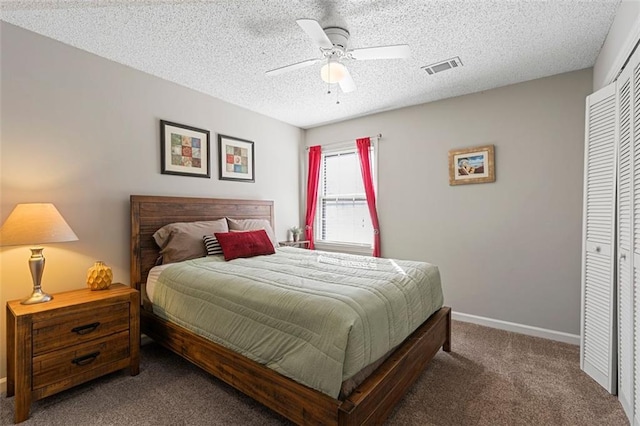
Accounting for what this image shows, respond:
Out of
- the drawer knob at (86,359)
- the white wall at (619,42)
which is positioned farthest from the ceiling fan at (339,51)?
the drawer knob at (86,359)

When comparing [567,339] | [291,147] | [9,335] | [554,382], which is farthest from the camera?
[291,147]

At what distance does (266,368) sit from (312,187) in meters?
3.28

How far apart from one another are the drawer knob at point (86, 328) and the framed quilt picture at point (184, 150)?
1.57 metres

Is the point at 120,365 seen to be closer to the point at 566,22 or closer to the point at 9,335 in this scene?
the point at 9,335

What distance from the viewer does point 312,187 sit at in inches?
185

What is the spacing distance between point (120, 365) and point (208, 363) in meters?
0.75

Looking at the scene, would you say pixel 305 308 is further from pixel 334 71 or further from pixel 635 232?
pixel 635 232

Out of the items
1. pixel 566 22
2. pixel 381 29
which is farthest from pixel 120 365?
pixel 566 22

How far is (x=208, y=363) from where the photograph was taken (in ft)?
6.73

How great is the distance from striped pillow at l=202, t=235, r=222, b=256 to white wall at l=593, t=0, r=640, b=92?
341cm

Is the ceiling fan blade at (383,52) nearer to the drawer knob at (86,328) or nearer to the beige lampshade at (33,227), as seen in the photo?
the beige lampshade at (33,227)

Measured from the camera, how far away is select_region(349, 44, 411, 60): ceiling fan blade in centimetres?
201

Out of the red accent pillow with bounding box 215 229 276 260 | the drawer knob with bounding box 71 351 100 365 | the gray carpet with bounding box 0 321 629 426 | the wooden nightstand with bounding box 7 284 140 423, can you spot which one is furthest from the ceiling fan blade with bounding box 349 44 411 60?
the drawer knob with bounding box 71 351 100 365

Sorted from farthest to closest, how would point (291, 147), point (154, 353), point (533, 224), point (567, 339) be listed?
point (291, 147)
point (533, 224)
point (567, 339)
point (154, 353)
